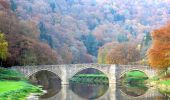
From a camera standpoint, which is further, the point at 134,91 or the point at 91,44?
the point at 91,44

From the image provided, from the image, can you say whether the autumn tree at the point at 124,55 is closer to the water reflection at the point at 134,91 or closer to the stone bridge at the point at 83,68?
the stone bridge at the point at 83,68

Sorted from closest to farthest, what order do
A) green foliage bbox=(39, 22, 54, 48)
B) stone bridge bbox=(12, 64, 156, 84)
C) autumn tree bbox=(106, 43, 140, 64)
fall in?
stone bridge bbox=(12, 64, 156, 84)
autumn tree bbox=(106, 43, 140, 64)
green foliage bbox=(39, 22, 54, 48)

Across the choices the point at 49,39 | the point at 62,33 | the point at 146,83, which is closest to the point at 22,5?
the point at 62,33

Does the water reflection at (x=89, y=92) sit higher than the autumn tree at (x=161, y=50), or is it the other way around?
the autumn tree at (x=161, y=50)

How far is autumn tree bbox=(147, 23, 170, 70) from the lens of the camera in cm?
7750

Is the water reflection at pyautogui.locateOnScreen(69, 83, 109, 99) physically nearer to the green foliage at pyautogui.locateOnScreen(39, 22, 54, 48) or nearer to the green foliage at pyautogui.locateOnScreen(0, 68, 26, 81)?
the green foliage at pyautogui.locateOnScreen(0, 68, 26, 81)

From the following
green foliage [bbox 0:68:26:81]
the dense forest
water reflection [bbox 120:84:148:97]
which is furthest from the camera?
the dense forest

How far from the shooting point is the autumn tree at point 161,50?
7750 centimetres

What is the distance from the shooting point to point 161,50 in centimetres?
7769

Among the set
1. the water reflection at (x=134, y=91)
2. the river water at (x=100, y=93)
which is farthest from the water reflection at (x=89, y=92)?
the water reflection at (x=134, y=91)

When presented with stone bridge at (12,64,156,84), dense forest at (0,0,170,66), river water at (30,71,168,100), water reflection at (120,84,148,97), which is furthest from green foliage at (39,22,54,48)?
water reflection at (120,84,148,97)

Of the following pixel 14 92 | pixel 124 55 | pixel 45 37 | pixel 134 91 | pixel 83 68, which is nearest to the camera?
pixel 14 92

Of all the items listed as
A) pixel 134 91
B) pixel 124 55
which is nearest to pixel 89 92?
pixel 134 91

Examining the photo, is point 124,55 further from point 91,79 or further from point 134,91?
point 134,91
